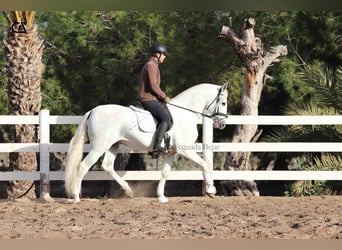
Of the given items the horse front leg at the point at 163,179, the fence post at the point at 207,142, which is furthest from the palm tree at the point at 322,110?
the horse front leg at the point at 163,179

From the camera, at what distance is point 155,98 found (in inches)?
342

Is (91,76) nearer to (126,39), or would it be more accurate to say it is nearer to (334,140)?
(126,39)

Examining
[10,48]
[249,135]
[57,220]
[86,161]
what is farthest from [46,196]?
[249,135]

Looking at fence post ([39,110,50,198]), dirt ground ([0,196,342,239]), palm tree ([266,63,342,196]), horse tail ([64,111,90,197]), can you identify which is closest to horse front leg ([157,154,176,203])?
dirt ground ([0,196,342,239])

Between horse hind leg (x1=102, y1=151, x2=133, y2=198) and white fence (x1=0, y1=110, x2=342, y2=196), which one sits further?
white fence (x1=0, y1=110, x2=342, y2=196)

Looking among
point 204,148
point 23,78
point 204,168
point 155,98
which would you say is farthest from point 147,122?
point 23,78

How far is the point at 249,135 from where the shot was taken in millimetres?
12023

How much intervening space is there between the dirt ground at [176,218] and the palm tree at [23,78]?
249 centimetres

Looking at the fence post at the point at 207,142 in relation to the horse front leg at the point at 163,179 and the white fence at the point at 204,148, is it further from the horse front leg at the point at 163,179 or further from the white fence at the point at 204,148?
the horse front leg at the point at 163,179

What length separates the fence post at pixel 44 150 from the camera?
9.34 metres

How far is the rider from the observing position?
8.52 meters

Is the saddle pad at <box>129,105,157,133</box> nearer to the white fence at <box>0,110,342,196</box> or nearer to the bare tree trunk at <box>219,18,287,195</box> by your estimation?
the white fence at <box>0,110,342,196</box>

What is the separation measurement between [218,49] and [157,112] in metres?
5.90

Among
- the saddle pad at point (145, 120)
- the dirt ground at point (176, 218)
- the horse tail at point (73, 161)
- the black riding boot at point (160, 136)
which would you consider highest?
the saddle pad at point (145, 120)
